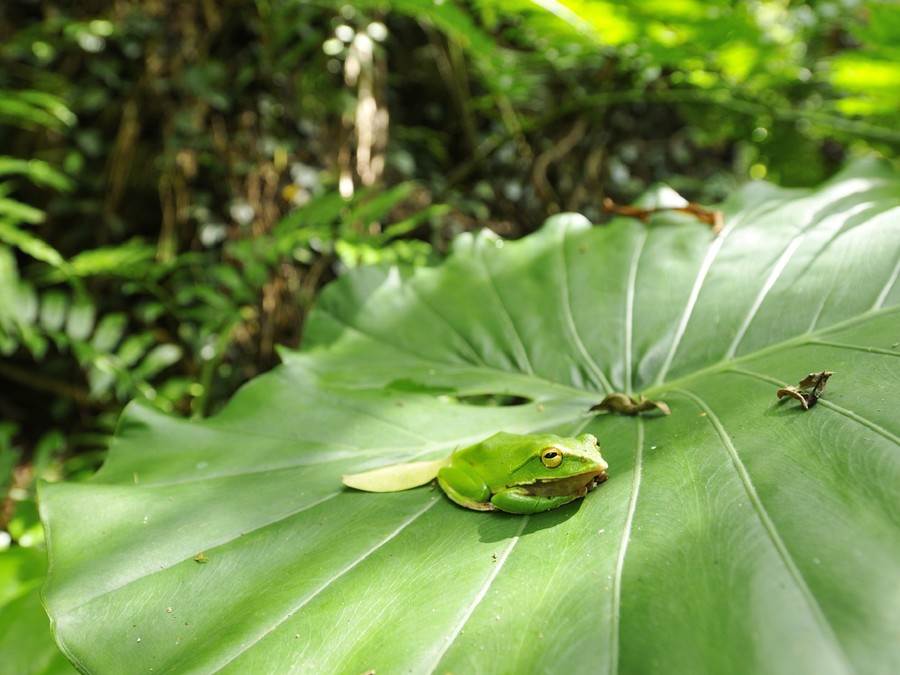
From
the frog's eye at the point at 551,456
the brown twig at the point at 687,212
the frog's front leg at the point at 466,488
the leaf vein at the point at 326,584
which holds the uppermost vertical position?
the brown twig at the point at 687,212

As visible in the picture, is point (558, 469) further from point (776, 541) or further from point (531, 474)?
point (776, 541)

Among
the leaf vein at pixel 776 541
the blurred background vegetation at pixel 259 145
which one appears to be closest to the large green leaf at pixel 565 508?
the leaf vein at pixel 776 541

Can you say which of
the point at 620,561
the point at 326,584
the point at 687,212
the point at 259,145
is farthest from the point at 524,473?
the point at 259,145

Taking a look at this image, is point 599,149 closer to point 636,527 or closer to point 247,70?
point 247,70

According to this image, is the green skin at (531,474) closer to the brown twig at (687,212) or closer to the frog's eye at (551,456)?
the frog's eye at (551,456)

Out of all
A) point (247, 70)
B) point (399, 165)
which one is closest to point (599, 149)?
point (399, 165)

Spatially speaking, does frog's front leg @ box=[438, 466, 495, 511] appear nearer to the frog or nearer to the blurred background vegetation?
the frog
